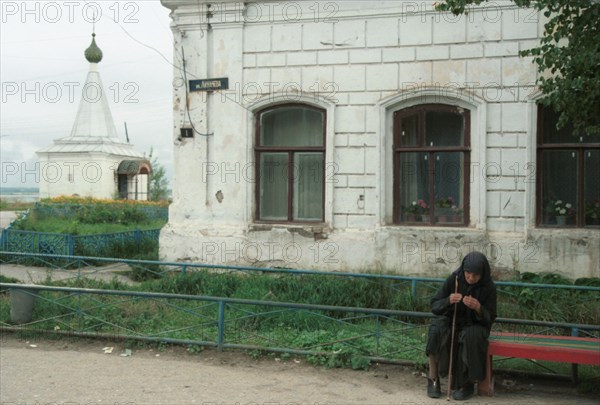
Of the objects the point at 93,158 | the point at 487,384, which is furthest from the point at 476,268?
the point at 93,158

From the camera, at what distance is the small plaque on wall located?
12.3 meters

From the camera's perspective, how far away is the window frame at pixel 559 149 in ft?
36.2

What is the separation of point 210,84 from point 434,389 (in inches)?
308

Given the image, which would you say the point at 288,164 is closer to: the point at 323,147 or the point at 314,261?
the point at 323,147

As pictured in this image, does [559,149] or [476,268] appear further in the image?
[559,149]

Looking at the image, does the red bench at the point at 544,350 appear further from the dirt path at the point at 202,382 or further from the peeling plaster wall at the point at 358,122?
the peeling plaster wall at the point at 358,122

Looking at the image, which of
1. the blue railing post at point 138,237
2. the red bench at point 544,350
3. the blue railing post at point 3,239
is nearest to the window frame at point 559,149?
the red bench at point 544,350

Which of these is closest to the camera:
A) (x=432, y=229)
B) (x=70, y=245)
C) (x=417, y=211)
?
(x=432, y=229)

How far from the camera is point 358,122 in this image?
38.3 feet

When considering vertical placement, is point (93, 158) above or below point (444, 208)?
above

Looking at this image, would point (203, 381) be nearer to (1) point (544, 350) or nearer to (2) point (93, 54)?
(1) point (544, 350)

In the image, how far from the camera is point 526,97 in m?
11.0

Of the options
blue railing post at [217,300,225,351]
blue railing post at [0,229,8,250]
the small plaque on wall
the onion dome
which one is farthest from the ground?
the onion dome

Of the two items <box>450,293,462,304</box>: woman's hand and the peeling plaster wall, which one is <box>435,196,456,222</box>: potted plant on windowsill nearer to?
the peeling plaster wall
